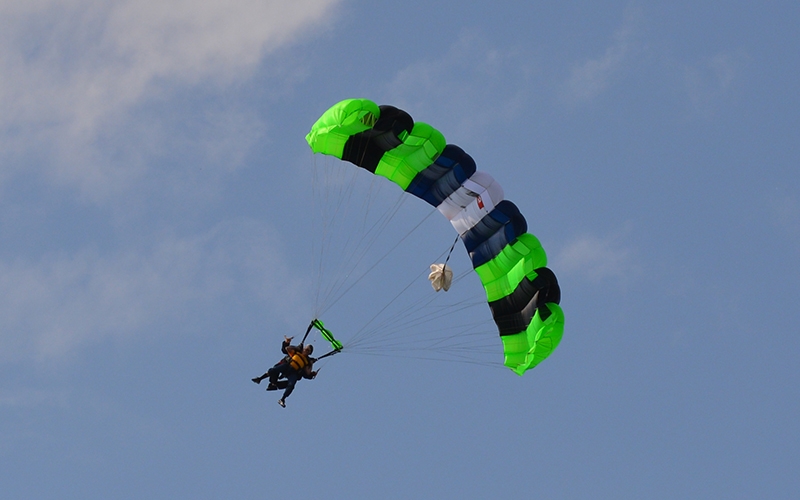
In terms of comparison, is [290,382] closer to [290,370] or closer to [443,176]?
[290,370]

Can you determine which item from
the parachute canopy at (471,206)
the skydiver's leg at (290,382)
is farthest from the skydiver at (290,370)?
the parachute canopy at (471,206)

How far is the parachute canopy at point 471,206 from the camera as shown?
32344 mm

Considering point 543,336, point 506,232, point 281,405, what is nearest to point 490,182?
point 506,232

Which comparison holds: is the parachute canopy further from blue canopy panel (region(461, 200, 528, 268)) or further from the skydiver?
the skydiver

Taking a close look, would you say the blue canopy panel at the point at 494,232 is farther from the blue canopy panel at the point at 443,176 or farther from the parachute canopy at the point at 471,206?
the blue canopy panel at the point at 443,176

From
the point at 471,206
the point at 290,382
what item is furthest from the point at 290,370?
the point at 471,206

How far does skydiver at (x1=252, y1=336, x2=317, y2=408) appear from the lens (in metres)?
32.6

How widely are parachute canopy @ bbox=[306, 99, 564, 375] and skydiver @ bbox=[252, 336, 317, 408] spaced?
10.9ft

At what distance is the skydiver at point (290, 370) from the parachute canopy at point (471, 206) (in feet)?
10.9

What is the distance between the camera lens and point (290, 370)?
107 feet

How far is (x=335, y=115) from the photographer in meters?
32.3

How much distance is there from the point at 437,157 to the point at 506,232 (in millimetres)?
2100

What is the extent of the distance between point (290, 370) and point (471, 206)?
5.02 m

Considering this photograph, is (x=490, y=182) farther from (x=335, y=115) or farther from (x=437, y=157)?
(x=335, y=115)
